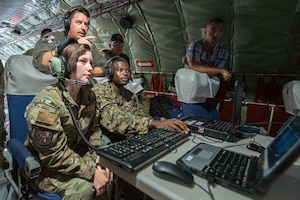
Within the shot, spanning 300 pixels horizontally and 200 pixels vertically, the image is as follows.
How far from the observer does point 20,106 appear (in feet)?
3.73

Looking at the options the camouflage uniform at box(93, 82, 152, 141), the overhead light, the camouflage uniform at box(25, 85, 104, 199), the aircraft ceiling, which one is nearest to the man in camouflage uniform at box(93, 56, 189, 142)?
the camouflage uniform at box(93, 82, 152, 141)

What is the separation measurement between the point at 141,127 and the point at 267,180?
2.54 feet

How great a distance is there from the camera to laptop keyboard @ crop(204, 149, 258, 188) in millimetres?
557

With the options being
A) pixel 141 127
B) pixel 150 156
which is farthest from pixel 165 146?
pixel 141 127

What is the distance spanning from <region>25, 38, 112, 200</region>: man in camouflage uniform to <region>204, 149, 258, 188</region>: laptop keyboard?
0.56 metres

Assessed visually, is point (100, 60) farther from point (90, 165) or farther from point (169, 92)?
point (169, 92)

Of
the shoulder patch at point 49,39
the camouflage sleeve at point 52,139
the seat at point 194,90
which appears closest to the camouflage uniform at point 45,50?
the shoulder patch at point 49,39

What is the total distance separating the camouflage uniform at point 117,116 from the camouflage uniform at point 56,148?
0.24m

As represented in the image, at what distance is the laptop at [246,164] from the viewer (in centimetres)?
43

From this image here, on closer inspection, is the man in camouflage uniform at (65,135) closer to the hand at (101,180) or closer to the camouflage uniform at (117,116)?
the hand at (101,180)

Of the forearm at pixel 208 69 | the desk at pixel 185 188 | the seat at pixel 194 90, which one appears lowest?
the desk at pixel 185 188

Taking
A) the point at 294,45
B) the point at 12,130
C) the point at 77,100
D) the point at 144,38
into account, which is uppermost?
the point at 144,38

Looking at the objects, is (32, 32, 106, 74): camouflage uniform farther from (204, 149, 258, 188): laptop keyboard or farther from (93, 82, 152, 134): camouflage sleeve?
(204, 149, 258, 188): laptop keyboard

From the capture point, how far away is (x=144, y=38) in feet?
10.5
